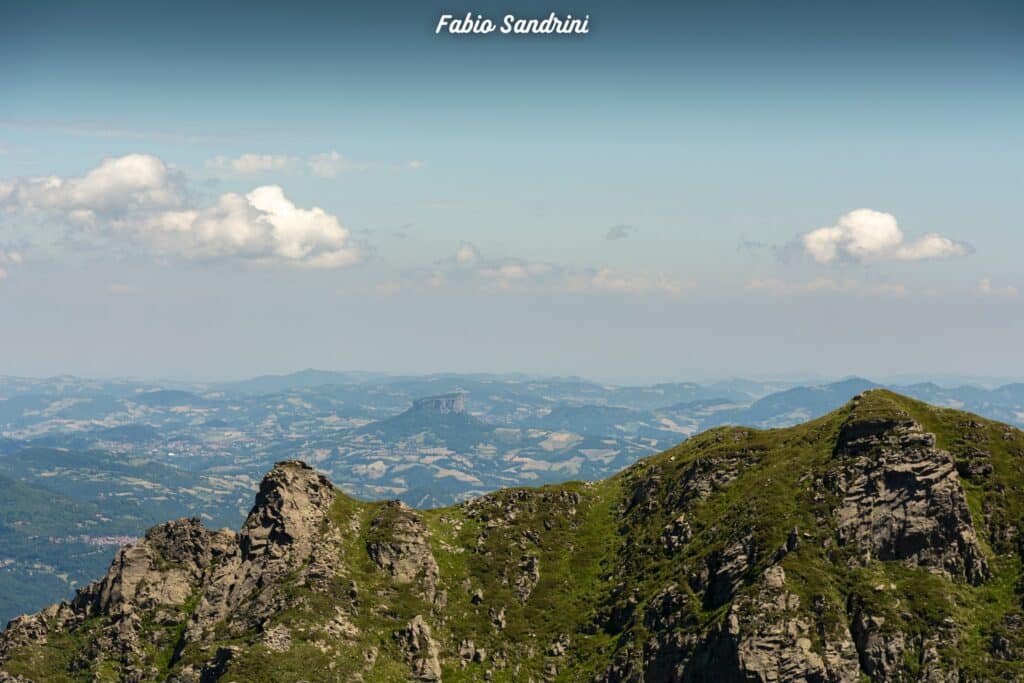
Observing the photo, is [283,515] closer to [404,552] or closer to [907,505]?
[404,552]

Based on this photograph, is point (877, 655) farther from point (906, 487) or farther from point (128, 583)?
point (128, 583)

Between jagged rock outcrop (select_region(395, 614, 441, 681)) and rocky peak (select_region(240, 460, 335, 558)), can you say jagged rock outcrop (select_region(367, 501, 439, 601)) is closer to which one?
jagged rock outcrop (select_region(395, 614, 441, 681))

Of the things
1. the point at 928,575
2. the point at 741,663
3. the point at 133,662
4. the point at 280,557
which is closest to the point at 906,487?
the point at 928,575

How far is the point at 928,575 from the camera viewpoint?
150000mm

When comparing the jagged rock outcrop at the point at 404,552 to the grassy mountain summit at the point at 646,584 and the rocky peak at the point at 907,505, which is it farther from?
the rocky peak at the point at 907,505

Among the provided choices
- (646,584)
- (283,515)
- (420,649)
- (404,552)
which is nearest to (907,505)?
(646,584)

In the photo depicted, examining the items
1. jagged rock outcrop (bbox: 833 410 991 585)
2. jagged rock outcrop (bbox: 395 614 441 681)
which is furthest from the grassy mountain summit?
jagged rock outcrop (bbox: 395 614 441 681)

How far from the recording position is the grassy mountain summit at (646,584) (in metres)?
143

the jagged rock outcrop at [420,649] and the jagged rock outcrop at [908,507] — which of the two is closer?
the jagged rock outcrop at [908,507]

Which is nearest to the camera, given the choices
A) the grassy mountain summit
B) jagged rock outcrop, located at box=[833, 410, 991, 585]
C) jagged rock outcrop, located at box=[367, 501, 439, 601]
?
the grassy mountain summit

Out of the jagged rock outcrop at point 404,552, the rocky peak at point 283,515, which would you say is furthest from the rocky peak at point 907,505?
the rocky peak at point 283,515

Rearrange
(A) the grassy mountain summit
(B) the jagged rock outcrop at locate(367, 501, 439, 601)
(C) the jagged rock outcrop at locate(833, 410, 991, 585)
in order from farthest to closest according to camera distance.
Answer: (B) the jagged rock outcrop at locate(367, 501, 439, 601)
(C) the jagged rock outcrop at locate(833, 410, 991, 585)
(A) the grassy mountain summit

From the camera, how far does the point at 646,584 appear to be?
171375 mm

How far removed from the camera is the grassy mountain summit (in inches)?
5640
